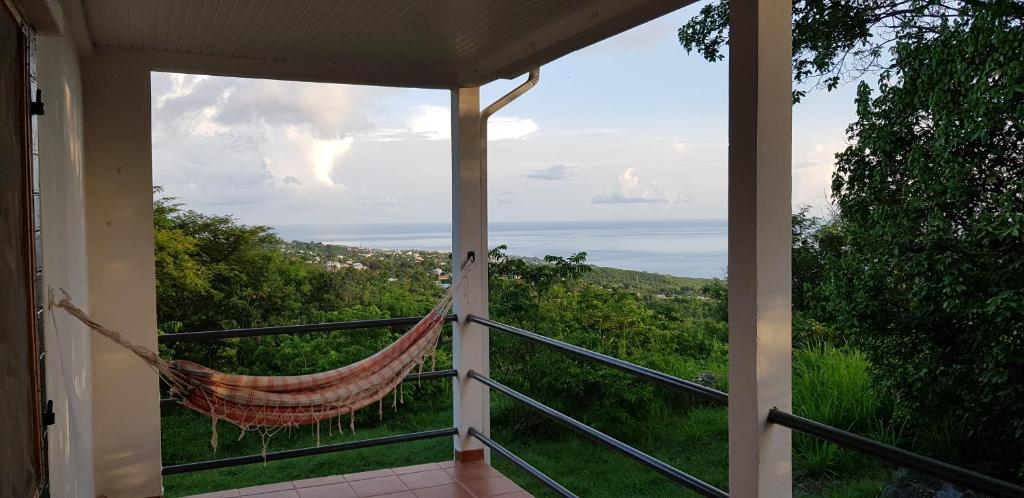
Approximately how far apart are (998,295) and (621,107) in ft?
22.7

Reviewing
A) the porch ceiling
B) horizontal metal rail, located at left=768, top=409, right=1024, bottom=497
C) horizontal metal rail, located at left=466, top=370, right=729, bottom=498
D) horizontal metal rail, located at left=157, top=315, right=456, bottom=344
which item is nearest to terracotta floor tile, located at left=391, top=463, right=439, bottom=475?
horizontal metal rail, located at left=157, top=315, right=456, bottom=344

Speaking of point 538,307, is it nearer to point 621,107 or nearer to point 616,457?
point 616,457

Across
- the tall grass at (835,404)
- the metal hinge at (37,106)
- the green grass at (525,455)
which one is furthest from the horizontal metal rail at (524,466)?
the tall grass at (835,404)

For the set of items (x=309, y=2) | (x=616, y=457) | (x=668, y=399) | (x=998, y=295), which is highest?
(x=309, y=2)

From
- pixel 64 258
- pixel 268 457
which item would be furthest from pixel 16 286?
pixel 268 457

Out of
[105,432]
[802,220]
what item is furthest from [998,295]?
[105,432]

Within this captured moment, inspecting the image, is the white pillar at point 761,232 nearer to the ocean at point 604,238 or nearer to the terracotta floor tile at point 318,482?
the terracotta floor tile at point 318,482

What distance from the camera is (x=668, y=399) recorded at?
6.54 meters

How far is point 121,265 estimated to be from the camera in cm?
303

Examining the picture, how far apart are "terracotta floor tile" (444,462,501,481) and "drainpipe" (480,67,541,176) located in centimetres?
145

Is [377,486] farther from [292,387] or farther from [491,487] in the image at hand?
[292,387]

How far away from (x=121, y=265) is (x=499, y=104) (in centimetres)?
176

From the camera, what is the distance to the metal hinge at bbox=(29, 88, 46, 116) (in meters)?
1.51

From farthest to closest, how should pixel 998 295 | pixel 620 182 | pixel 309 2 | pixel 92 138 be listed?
pixel 620 182 < pixel 998 295 < pixel 92 138 < pixel 309 2
